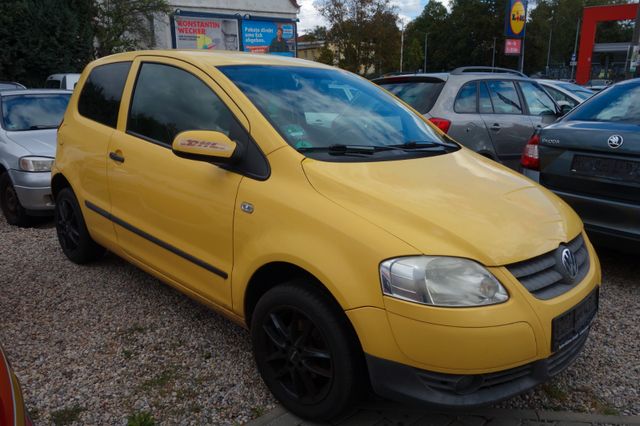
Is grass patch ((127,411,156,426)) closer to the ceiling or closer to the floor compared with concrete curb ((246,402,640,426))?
closer to the ceiling

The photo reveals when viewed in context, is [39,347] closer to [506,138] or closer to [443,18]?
[506,138]

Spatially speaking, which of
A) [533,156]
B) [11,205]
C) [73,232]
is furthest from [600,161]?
[11,205]

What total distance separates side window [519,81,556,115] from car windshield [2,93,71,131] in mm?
6174

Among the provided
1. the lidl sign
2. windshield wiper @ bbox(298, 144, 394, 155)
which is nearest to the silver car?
windshield wiper @ bbox(298, 144, 394, 155)

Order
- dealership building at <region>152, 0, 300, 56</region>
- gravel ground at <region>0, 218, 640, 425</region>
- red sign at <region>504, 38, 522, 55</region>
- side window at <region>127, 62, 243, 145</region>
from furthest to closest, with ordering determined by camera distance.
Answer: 1. dealership building at <region>152, 0, 300, 56</region>
2. red sign at <region>504, 38, 522, 55</region>
3. side window at <region>127, 62, 243, 145</region>
4. gravel ground at <region>0, 218, 640, 425</region>

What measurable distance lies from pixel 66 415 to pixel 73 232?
2139mm

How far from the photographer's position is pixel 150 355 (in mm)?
3006

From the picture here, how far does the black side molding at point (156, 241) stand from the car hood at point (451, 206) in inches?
30.7

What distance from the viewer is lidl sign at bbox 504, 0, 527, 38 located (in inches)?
771

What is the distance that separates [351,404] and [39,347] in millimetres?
2016

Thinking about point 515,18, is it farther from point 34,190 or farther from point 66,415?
point 66,415

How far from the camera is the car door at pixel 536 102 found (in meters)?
6.80

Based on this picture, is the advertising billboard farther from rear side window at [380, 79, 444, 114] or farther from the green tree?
rear side window at [380, 79, 444, 114]

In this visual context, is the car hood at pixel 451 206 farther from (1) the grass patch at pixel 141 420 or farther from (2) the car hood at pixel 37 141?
(2) the car hood at pixel 37 141
